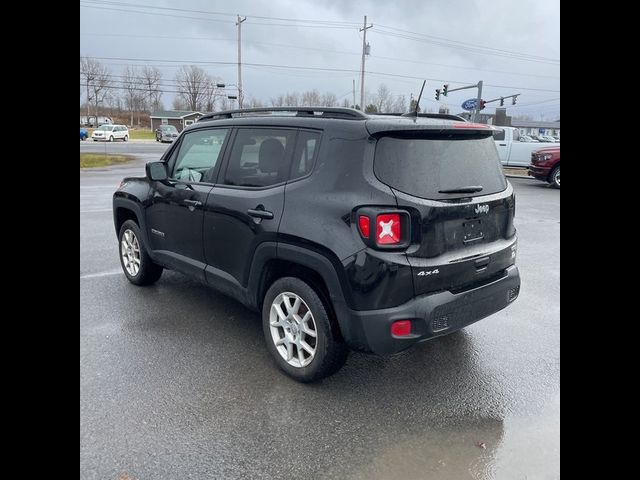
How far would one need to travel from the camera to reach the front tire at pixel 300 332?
3158mm

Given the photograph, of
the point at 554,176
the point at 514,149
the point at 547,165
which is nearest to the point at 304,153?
the point at 547,165

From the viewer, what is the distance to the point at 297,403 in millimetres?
3127

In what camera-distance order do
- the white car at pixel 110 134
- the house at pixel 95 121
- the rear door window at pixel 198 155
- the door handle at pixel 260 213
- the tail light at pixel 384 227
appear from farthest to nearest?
1. the house at pixel 95 121
2. the white car at pixel 110 134
3. the rear door window at pixel 198 155
4. the door handle at pixel 260 213
5. the tail light at pixel 384 227

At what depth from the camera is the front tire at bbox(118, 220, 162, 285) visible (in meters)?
5.15

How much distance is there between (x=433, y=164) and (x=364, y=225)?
667 millimetres

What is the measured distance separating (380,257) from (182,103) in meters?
91.6

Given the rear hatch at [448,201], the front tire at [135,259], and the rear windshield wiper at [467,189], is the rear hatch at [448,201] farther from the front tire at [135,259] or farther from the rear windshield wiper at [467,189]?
the front tire at [135,259]

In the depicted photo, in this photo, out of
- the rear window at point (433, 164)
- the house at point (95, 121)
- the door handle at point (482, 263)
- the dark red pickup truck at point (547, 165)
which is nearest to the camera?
the rear window at point (433, 164)

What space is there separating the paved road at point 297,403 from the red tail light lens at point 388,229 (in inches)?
44.6

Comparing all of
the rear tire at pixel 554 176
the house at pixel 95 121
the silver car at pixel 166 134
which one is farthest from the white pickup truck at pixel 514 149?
the house at pixel 95 121

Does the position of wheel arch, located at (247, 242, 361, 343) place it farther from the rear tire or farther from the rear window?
the rear tire

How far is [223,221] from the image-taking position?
12.5ft

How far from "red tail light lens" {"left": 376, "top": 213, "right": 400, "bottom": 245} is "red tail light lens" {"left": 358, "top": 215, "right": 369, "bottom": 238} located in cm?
6
